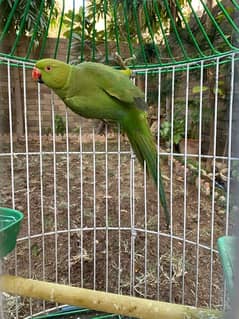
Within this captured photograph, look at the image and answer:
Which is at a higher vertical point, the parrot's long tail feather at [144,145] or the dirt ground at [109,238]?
the parrot's long tail feather at [144,145]

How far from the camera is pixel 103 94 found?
858 mm

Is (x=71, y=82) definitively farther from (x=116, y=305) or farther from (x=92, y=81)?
(x=116, y=305)

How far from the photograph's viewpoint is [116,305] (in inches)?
24.1

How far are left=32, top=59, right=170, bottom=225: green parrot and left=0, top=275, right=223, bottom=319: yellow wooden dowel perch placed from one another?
14.5 inches

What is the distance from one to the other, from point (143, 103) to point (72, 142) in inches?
56.9

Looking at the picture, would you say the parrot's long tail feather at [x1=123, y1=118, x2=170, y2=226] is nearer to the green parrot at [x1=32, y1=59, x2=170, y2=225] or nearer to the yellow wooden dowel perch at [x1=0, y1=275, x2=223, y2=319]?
the green parrot at [x1=32, y1=59, x2=170, y2=225]

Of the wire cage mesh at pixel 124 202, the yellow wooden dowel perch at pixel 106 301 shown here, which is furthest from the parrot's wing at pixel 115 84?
the yellow wooden dowel perch at pixel 106 301

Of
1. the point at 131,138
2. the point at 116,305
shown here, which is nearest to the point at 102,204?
the point at 131,138

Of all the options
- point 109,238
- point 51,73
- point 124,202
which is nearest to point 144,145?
point 51,73

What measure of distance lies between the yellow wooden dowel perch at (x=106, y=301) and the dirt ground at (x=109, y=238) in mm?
382

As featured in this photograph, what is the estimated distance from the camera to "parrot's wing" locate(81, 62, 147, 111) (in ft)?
2.75

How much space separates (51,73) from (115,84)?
159 millimetres

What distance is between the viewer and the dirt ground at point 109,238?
116cm

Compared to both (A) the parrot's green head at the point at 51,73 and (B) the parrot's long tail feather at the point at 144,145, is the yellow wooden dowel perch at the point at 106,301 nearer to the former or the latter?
(B) the parrot's long tail feather at the point at 144,145
